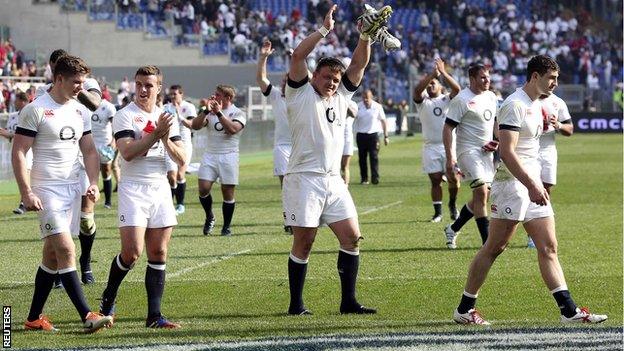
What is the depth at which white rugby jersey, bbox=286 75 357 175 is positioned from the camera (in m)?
11.1

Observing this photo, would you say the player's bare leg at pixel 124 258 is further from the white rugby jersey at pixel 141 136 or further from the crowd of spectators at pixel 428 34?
the crowd of spectators at pixel 428 34

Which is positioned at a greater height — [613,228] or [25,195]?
[25,195]

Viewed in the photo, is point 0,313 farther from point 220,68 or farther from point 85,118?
point 220,68

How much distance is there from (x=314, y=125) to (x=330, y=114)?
0.18 m

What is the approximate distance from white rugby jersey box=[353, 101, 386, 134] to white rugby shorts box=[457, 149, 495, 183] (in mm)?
13573

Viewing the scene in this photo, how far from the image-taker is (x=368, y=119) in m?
30.1

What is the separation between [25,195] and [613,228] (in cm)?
1127

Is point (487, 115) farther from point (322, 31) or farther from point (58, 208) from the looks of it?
point (58, 208)

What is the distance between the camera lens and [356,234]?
1141cm

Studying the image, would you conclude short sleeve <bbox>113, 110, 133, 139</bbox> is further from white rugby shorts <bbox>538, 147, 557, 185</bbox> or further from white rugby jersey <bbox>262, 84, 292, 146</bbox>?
white rugby jersey <bbox>262, 84, 292, 146</bbox>

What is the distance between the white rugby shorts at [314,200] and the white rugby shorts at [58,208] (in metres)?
1.79

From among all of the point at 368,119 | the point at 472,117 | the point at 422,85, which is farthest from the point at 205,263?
the point at 368,119

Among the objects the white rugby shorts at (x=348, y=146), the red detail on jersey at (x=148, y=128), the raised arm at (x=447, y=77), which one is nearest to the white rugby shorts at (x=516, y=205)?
the red detail on jersey at (x=148, y=128)

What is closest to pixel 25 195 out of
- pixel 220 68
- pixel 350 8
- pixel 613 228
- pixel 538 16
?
pixel 613 228
